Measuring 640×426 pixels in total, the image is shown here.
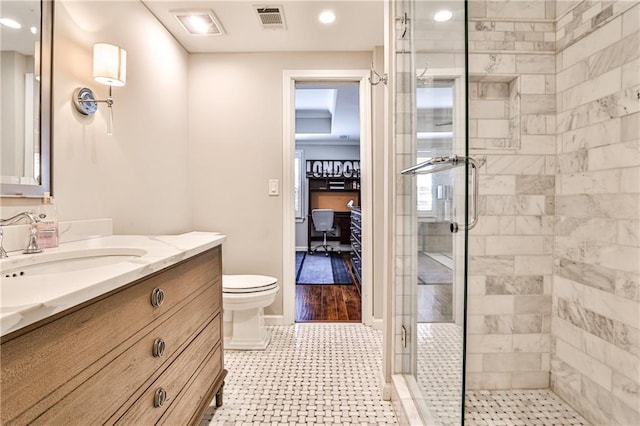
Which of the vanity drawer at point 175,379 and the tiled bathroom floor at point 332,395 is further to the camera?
the tiled bathroom floor at point 332,395

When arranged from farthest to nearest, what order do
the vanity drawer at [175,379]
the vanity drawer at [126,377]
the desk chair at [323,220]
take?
1. the desk chair at [323,220]
2. the vanity drawer at [175,379]
3. the vanity drawer at [126,377]

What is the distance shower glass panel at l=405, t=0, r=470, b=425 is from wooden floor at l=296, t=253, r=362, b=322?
1455 mm

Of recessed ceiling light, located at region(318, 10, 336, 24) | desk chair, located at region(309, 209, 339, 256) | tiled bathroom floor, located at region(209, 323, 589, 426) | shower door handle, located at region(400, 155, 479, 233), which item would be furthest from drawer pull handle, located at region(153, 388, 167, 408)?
desk chair, located at region(309, 209, 339, 256)

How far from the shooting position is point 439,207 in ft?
4.21

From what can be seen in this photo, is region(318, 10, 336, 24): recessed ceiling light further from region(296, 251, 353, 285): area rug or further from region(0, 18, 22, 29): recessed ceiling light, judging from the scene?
region(296, 251, 353, 285): area rug

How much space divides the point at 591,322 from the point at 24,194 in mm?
2467

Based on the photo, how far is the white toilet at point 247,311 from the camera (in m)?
2.26

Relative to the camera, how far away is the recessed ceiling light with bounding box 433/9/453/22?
→ 3.73ft

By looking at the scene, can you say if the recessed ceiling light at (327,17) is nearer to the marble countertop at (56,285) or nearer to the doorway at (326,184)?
the marble countertop at (56,285)

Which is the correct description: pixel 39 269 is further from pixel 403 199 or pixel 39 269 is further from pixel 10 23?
pixel 403 199

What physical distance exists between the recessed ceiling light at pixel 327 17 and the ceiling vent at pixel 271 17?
261mm

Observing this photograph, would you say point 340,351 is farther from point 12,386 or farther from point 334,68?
point 334,68

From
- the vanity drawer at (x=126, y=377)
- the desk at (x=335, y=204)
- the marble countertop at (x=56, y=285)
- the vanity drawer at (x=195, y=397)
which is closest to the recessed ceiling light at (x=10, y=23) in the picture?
the marble countertop at (x=56, y=285)

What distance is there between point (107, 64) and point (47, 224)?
82 cm
